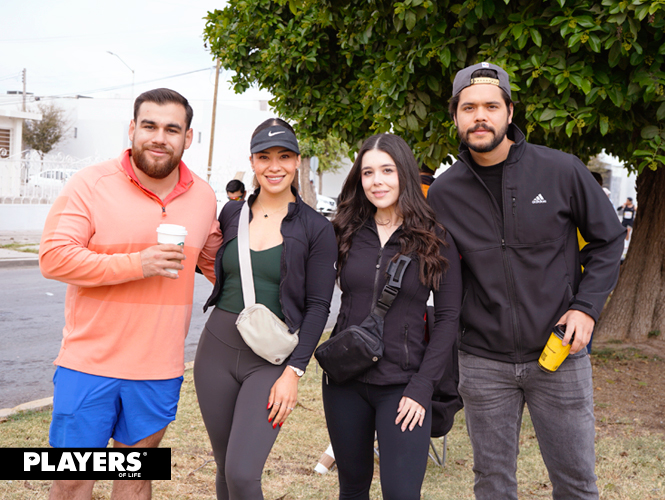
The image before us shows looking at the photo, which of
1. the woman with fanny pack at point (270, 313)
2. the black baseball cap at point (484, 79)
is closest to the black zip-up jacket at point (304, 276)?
the woman with fanny pack at point (270, 313)

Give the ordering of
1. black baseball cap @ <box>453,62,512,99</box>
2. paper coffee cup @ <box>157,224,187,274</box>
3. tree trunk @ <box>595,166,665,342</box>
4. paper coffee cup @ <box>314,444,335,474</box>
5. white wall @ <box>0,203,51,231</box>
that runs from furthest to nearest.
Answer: white wall @ <box>0,203,51,231</box> → tree trunk @ <box>595,166,665,342</box> → paper coffee cup @ <box>314,444,335,474</box> → black baseball cap @ <box>453,62,512,99</box> → paper coffee cup @ <box>157,224,187,274</box>

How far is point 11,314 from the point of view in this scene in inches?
346

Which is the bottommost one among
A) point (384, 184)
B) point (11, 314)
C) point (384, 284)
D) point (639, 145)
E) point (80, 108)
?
point (11, 314)

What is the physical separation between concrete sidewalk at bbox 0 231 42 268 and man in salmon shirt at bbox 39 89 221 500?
12.2 metres

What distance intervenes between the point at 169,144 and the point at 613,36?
9.46 ft

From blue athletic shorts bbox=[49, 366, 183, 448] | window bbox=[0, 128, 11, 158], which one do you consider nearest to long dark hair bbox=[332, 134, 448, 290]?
blue athletic shorts bbox=[49, 366, 183, 448]

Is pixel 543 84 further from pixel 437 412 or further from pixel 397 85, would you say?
pixel 437 412

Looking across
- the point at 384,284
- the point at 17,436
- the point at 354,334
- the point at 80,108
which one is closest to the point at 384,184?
the point at 384,284

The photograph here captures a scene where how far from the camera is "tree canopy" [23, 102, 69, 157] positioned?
4029cm

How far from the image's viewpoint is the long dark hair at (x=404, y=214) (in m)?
2.67

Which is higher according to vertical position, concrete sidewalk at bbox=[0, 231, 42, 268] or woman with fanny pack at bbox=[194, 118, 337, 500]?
woman with fanny pack at bbox=[194, 118, 337, 500]

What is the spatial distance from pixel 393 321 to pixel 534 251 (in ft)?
2.40

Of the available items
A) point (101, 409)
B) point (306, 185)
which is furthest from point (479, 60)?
point (306, 185)

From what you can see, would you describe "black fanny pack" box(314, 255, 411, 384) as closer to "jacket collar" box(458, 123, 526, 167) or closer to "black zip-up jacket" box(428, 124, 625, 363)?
"black zip-up jacket" box(428, 124, 625, 363)
